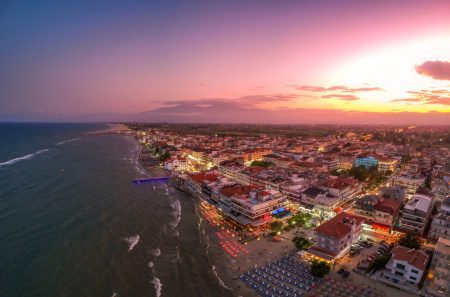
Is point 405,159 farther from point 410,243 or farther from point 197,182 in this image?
point 197,182

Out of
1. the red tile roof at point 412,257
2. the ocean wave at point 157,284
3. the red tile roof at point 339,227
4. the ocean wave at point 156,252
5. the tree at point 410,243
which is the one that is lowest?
the ocean wave at point 157,284

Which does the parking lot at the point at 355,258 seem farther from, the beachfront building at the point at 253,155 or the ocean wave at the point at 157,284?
the beachfront building at the point at 253,155

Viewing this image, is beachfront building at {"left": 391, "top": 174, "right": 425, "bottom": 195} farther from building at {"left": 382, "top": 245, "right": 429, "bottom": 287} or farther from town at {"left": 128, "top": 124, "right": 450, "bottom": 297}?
building at {"left": 382, "top": 245, "right": 429, "bottom": 287}

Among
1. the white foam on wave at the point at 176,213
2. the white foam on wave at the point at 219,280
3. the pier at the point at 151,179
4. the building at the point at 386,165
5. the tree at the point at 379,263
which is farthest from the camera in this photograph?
the building at the point at 386,165

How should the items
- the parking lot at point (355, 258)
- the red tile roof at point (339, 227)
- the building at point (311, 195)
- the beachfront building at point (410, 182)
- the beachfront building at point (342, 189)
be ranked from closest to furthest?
the parking lot at point (355, 258), the red tile roof at point (339, 227), the building at point (311, 195), the beachfront building at point (342, 189), the beachfront building at point (410, 182)

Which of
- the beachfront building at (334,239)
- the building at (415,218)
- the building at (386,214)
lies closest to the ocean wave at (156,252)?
the beachfront building at (334,239)

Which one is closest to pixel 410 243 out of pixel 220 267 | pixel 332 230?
pixel 332 230

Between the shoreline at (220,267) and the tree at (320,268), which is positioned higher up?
the tree at (320,268)
